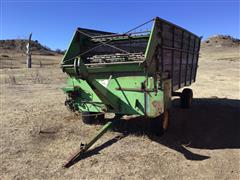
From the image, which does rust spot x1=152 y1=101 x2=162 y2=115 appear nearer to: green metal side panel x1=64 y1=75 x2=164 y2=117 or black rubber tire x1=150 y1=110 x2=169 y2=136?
green metal side panel x1=64 y1=75 x2=164 y2=117

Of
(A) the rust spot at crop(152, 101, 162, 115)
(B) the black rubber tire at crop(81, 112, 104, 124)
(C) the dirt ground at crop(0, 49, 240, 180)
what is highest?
(A) the rust spot at crop(152, 101, 162, 115)

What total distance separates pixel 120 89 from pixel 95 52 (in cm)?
186

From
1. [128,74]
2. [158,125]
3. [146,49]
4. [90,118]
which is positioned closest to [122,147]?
[158,125]

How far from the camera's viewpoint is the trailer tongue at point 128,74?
5.51 meters

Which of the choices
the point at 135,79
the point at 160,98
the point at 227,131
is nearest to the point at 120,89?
the point at 135,79

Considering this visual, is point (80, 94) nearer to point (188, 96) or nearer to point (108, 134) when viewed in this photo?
point (108, 134)

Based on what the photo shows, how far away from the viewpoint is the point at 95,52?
742cm

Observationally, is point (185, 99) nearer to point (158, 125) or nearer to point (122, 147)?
point (158, 125)

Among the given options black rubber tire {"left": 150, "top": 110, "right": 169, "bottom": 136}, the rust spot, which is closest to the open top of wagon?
the rust spot

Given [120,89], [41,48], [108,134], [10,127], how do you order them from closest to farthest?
[120,89]
[108,134]
[10,127]
[41,48]

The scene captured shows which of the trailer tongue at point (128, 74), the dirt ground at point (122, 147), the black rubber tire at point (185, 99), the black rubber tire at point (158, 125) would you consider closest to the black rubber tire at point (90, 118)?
the trailer tongue at point (128, 74)

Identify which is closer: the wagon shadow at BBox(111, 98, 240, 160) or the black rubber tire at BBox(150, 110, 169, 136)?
the wagon shadow at BBox(111, 98, 240, 160)

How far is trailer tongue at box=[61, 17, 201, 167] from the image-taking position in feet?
18.1

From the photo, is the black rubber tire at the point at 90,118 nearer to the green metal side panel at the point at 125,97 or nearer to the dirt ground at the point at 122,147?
the dirt ground at the point at 122,147
